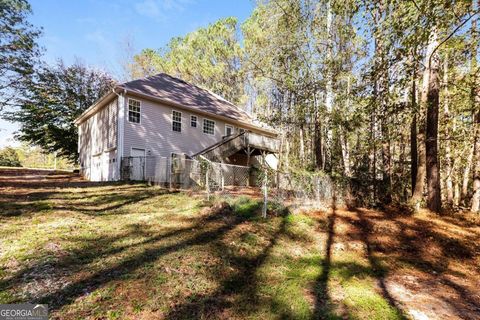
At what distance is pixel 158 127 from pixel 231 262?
40.3ft

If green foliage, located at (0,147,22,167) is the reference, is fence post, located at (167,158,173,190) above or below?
below

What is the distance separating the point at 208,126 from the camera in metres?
18.6

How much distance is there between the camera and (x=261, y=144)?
19266 mm

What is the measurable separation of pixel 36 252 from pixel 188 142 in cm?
1280

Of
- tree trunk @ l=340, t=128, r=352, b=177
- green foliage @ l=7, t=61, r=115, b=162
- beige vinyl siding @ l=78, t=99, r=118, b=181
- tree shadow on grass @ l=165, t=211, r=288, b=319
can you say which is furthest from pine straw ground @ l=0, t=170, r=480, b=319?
green foliage @ l=7, t=61, r=115, b=162

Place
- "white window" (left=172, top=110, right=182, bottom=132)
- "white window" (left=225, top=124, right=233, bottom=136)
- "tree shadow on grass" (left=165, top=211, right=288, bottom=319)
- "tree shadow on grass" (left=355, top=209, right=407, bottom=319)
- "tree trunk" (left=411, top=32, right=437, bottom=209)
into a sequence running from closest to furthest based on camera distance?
1. "tree shadow on grass" (left=165, top=211, right=288, bottom=319)
2. "tree shadow on grass" (left=355, top=209, right=407, bottom=319)
3. "tree trunk" (left=411, top=32, right=437, bottom=209)
4. "white window" (left=172, top=110, right=182, bottom=132)
5. "white window" (left=225, top=124, right=233, bottom=136)

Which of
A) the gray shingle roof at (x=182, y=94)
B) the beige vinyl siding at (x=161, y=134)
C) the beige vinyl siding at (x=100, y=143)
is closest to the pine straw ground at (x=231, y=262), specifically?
the beige vinyl siding at (x=161, y=134)

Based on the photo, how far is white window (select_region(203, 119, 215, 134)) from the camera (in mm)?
18377

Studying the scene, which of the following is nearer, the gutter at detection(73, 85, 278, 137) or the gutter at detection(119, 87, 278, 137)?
the gutter at detection(73, 85, 278, 137)

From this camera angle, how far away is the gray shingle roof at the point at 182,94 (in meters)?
15.7

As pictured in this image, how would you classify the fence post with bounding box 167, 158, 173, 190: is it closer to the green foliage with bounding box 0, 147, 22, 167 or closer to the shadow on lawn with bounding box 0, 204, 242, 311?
the shadow on lawn with bounding box 0, 204, 242, 311

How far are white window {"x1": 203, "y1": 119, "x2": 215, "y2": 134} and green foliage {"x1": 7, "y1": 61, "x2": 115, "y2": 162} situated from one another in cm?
1496

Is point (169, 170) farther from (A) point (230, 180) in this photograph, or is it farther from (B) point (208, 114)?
(B) point (208, 114)

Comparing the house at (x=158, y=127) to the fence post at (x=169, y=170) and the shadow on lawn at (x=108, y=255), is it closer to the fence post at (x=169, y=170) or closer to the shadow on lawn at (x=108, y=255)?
the fence post at (x=169, y=170)
